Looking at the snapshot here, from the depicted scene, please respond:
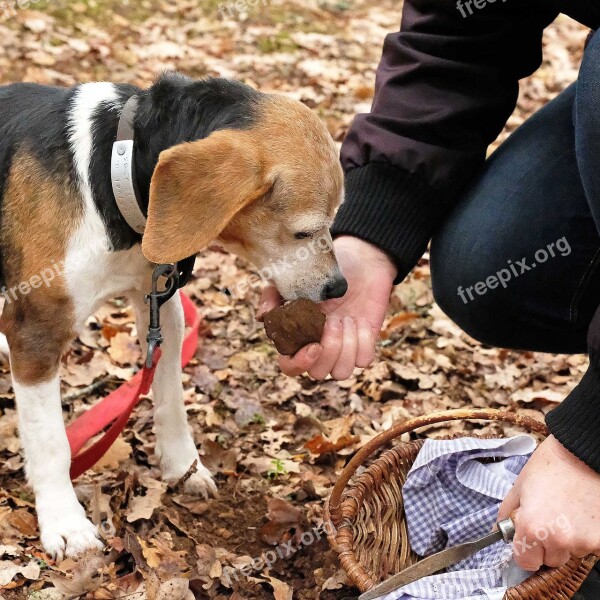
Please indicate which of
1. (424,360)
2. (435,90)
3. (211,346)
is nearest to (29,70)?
(211,346)

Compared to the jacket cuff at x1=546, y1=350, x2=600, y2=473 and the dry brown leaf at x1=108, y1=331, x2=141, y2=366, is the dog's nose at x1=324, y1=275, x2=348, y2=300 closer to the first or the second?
the jacket cuff at x1=546, y1=350, x2=600, y2=473

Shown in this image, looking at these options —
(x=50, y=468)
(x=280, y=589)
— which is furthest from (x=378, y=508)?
(x=50, y=468)

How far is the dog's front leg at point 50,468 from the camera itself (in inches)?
118

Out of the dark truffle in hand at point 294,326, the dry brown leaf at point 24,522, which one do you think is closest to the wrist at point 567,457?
the dark truffle in hand at point 294,326

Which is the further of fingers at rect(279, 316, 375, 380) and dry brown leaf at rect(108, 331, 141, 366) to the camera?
dry brown leaf at rect(108, 331, 141, 366)

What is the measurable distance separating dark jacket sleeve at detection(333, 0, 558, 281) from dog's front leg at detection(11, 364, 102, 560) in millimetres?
1218

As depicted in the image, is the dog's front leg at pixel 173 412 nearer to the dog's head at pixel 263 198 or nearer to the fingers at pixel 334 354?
the dog's head at pixel 263 198

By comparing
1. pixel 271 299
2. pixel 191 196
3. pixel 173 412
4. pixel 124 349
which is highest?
pixel 191 196

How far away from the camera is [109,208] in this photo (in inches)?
111

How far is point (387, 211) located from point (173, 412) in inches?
48.7

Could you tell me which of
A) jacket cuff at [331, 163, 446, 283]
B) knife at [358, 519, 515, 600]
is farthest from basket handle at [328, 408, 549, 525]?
jacket cuff at [331, 163, 446, 283]

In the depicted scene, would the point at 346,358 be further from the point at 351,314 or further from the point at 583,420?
the point at 583,420

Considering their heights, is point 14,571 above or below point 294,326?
below

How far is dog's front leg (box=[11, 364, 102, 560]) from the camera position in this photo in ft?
9.82
